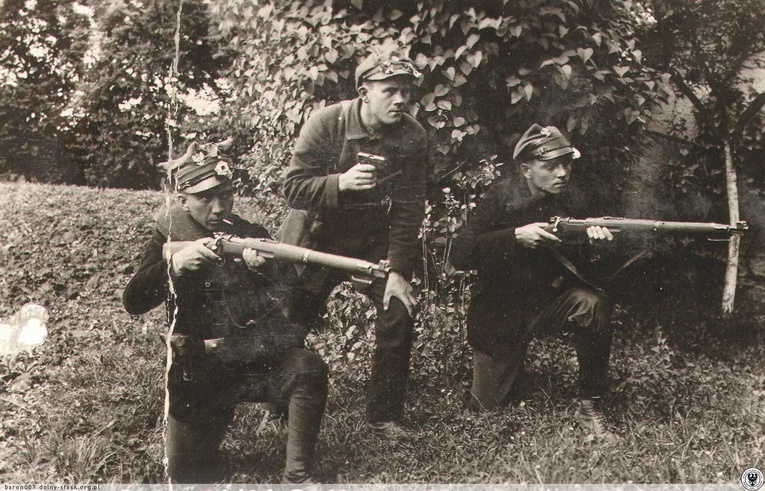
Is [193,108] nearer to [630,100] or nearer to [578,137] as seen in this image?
[578,137]

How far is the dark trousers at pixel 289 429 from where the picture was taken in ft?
11.6

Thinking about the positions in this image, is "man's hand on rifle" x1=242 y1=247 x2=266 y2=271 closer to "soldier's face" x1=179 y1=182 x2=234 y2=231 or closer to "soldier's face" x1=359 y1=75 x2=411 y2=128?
"soldier's face" x1=179 y1=182 x2=234 y2=231

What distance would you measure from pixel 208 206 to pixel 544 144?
2042mm

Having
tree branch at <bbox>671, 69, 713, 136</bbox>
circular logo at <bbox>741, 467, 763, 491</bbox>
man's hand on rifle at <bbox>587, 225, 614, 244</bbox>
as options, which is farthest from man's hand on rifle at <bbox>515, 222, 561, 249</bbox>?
circular logo at <bbox>741, 467, 763, 491</bbox>

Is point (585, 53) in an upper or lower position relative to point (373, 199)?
upper

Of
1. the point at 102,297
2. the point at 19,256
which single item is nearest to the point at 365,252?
the point at 102,297

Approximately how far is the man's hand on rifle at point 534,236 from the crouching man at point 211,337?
4.67 ft

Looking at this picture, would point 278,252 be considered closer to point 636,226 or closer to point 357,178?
point 357,178

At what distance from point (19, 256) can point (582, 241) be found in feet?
11.7

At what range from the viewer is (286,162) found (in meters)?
3.90

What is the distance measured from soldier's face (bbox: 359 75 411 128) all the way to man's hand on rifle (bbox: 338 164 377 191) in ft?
0.86

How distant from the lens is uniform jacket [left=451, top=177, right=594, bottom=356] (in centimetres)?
400

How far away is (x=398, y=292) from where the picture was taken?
375 centimetres

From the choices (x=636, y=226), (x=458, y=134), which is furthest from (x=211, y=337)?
(x=636, y=226)
